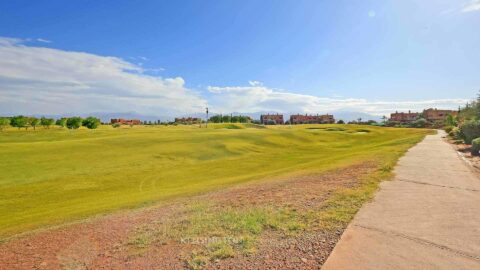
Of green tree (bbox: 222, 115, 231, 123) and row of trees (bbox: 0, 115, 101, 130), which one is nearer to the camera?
row of trees (bbox: 0, 115, 101, 130)

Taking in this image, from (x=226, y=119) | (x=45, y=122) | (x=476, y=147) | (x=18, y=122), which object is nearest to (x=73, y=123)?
(x=18, y=122)

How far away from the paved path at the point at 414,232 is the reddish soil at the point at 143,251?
1.61 ft

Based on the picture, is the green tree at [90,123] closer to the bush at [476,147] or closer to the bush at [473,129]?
the bush at [473,129]

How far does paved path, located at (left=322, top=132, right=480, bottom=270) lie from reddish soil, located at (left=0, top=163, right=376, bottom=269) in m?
0.49

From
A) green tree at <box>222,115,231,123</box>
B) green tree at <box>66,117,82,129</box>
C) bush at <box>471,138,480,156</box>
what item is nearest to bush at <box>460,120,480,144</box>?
bush at <box>471,138,480,156</box>

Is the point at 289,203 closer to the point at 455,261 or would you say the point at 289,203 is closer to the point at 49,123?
the point at 455,261

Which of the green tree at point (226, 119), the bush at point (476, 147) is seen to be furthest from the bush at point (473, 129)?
the green tree at point (226, 119)

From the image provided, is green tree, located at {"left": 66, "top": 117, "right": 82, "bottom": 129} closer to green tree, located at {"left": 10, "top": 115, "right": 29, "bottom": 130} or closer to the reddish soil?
green tree, located at {"left": 10, "top": 115, "right": 29, "bottom": 130}

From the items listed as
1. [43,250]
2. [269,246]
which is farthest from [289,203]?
[43,250]

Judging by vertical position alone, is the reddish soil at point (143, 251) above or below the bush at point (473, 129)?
below

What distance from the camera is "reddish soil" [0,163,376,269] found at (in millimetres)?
6273

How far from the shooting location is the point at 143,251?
7.20 metres

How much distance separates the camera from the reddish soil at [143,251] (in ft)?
20.6

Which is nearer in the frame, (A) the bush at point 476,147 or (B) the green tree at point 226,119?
(A) the bush at point 476,147
